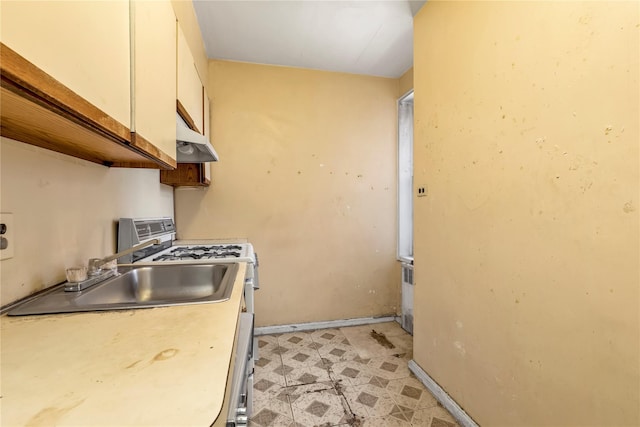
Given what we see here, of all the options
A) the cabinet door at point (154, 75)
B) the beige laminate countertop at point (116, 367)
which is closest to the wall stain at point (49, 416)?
the beige laminate countertop at point (116, 367)

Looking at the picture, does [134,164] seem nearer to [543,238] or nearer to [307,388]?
[307,388]

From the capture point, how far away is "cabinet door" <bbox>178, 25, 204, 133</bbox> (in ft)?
4.81

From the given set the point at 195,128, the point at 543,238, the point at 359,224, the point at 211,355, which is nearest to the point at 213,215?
the point at 195,128

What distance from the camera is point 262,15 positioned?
1.98 metres

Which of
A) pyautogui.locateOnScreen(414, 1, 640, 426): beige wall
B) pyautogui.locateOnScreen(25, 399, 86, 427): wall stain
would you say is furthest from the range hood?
pyautogui.locateOnScreen(414, 1, 640, 426): beige wall

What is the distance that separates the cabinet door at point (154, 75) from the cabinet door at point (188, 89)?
152 millimetres

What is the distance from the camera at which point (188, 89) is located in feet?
5.44

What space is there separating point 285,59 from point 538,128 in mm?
2138

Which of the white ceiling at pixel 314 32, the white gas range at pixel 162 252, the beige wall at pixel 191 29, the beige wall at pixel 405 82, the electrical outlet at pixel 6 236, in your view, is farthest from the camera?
the beige wall at pixel 405 82

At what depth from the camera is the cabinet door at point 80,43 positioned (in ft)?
1.60

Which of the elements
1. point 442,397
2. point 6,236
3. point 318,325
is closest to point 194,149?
point 6,236

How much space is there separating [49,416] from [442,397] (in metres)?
1.88

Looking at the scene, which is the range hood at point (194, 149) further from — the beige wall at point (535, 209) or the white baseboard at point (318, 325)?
the white baseboard at point (318, 325)

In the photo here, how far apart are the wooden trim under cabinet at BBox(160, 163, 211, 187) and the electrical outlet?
1.29 metres
